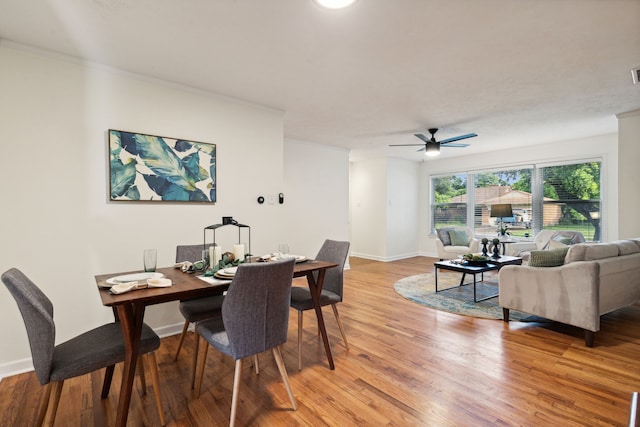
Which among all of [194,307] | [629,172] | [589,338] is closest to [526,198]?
[629,172]

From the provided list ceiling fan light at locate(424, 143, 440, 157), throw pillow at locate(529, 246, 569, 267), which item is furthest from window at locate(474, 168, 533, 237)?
throw pillow at locate(529, 246, 569, 267)

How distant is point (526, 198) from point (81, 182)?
23.9 feet

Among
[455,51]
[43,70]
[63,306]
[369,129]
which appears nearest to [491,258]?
[369,129]

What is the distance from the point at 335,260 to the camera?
2.70m

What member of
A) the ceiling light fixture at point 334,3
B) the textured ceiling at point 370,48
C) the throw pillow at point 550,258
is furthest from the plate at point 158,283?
the throw pillow at point 550,258

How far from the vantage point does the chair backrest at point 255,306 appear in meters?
1.61

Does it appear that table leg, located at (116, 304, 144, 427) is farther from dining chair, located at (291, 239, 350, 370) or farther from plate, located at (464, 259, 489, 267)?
plate, located at (464, 259, 489, 267)

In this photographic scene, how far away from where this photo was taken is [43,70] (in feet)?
7.97

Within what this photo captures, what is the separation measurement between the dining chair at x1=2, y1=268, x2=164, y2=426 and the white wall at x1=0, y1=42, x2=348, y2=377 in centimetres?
100

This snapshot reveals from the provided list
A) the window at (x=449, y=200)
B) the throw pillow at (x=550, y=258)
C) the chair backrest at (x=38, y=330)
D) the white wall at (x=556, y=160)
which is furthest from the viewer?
the window at (x=449, y=200)

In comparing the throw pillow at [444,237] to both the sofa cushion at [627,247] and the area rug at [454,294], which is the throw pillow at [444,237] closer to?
the area rug at [454,294]

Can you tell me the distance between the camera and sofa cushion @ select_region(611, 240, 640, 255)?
3091 millimetres

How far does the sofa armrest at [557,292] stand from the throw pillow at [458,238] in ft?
Answer: 10.0

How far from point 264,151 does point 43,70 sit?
2.03m
